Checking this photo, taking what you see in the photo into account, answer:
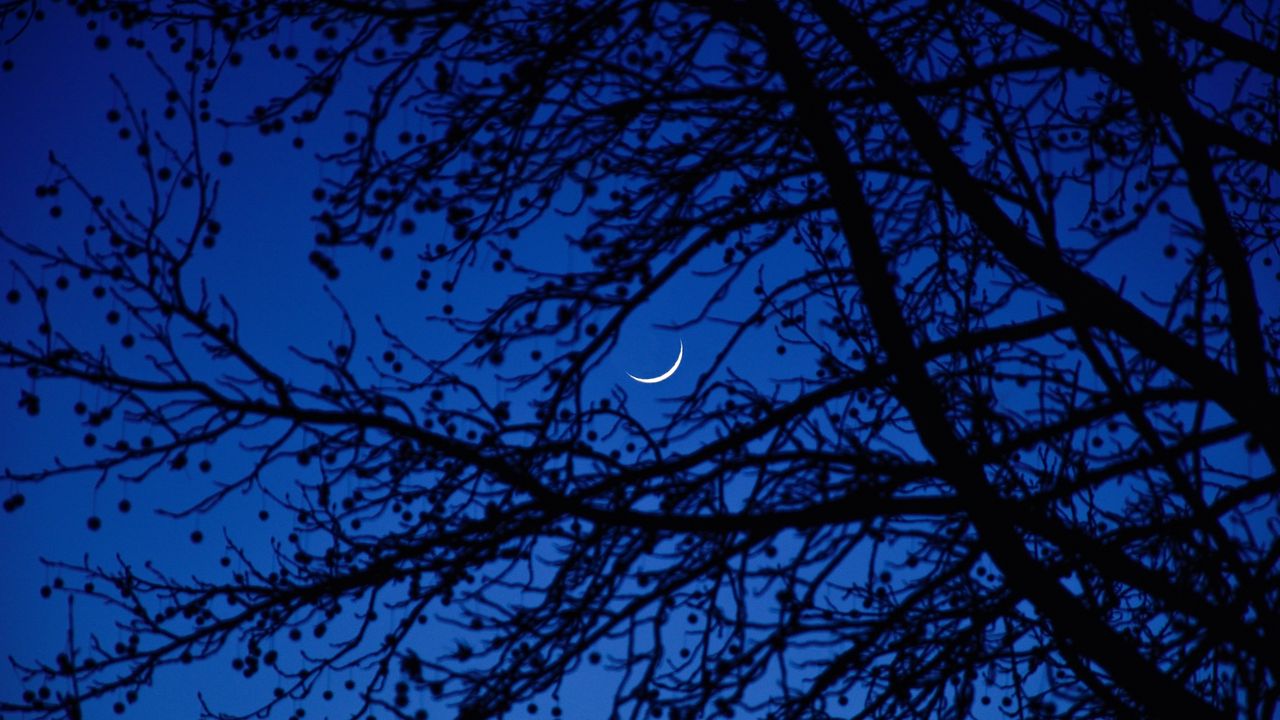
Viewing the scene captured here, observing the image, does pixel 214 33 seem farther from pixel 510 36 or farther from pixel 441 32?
pixel 510 36

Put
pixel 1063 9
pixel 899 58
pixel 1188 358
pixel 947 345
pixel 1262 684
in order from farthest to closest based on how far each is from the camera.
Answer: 1. pixel 899 58
2. pixel 1063 9
3. pixel 947 345
4. pixel 1188 358
5. pixel 1262 684

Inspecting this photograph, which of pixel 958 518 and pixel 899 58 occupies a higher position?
pixel 899 58

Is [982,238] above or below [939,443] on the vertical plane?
above

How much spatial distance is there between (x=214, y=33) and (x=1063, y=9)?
4249 millimetres

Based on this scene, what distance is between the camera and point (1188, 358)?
416 centimetres

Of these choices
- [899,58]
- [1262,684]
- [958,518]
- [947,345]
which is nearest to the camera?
[1262,684]

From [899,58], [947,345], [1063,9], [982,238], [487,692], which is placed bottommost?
[487,692]

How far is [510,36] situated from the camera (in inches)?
206

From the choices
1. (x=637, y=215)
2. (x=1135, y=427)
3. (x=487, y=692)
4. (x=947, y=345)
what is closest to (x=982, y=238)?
(x=947, y=345)

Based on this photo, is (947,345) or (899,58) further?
(899,58)

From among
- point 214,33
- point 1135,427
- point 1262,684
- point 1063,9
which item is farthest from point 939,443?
point 214,33

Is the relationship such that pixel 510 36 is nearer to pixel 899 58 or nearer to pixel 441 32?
pixel 441 32

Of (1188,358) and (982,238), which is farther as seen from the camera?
(982,238)

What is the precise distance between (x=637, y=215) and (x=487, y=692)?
2.34 meters
